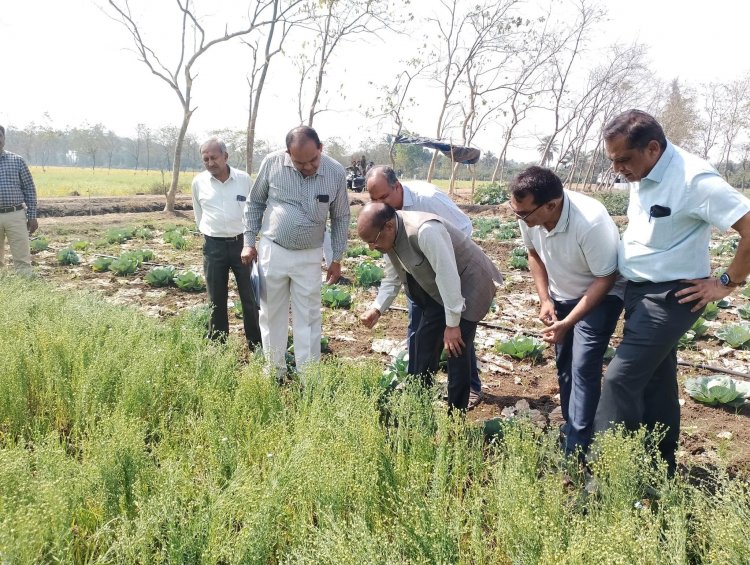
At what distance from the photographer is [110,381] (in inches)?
114

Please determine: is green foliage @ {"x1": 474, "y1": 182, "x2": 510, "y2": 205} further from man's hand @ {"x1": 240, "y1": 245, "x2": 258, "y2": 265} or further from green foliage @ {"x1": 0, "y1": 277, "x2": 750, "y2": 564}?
green foliage @ {"x1": 0, "y1": 277, "x2": 750, "y2": 564}

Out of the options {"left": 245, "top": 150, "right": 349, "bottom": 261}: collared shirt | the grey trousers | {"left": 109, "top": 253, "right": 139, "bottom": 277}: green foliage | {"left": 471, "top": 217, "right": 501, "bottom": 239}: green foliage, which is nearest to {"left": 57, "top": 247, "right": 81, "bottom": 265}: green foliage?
{"left": 109, "top": 253, "right": 139, "bottom": 277}: green foliage

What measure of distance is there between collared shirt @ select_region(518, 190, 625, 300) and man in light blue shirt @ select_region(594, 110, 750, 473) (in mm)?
93

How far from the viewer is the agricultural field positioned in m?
1.66

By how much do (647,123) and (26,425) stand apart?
3.36m

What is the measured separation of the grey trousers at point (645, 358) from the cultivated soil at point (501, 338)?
34cm

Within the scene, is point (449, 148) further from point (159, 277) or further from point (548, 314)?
point (548, 314)

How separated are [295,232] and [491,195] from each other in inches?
935

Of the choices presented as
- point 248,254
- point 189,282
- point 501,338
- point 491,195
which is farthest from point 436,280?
point 491,195

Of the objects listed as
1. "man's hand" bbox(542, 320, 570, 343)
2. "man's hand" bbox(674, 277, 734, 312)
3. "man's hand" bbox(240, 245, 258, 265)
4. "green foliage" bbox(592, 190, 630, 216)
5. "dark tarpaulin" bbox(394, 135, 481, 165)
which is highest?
"dark tarpaulin" bbox(394, 135, 481, 165)

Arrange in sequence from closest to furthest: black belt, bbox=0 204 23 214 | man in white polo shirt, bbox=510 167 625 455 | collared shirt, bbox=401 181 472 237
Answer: man in white polo shirt, bbox=510 167 625 455, collared shirt, bbox=401 181 472 237, black belt, bbox=0 204 23 214

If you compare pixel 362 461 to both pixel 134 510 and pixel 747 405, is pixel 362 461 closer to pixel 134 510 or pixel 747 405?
pixel 134 510

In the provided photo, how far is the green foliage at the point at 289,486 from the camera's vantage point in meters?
1.63

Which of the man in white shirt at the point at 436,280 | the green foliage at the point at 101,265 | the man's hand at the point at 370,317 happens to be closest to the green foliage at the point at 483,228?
the green foliage at the point at 101,265
